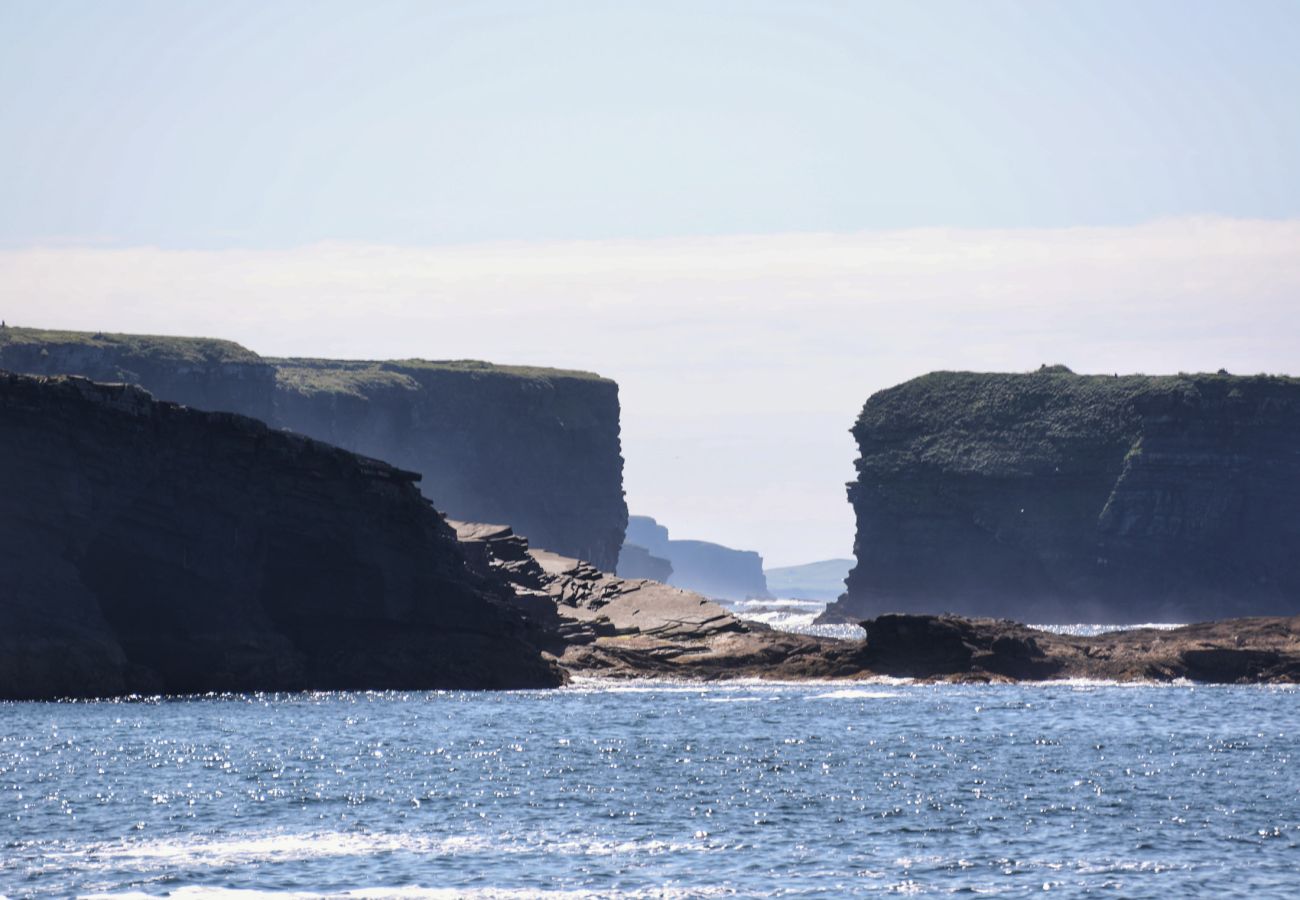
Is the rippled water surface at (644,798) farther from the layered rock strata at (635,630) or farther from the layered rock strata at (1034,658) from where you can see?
the layered rock strata at (635,630)

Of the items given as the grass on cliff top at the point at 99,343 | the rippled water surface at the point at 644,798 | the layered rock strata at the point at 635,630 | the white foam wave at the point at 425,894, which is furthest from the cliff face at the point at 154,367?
the white foam wave at the point at 425,894

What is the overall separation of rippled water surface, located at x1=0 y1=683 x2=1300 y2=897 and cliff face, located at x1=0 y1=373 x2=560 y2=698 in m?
3.88

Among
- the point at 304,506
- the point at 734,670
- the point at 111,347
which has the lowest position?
the point at 734,670

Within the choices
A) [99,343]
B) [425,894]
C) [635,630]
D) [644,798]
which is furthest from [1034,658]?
[99,343]

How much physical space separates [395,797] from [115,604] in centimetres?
3500

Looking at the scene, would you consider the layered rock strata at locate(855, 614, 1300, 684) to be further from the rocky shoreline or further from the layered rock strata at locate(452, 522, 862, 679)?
the layered rock strata at locate(452, 522, 862, 679)

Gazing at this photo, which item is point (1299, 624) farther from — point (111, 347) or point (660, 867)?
point (111, 347)

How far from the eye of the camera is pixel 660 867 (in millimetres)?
39812

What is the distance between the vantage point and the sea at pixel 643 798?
1513 inches

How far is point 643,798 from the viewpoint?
51.3 meters

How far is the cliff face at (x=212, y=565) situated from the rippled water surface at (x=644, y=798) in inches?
153

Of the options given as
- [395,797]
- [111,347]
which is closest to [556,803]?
[395,797]

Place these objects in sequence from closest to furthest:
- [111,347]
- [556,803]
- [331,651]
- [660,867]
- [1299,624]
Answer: [660,867], [556,803], [331,651], [1299,624], [111,347]

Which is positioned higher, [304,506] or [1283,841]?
[304,506]
